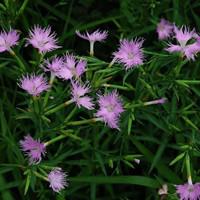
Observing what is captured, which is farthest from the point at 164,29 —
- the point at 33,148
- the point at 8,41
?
the point at 33,148

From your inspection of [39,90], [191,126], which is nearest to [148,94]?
[191,126]

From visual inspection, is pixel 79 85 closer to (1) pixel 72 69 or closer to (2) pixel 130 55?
(1) pixel 72 69

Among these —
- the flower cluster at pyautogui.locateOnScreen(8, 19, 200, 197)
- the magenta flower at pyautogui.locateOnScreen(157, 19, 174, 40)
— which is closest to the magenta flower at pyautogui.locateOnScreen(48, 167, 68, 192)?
the flower cluster at pyautogui.locateOnScreen(8, 19, 200, 197)

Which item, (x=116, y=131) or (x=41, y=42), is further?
(x=116, y=131)

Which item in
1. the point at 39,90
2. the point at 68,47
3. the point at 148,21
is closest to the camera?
the point at 39,90

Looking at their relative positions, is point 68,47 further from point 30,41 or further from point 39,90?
point 39,90

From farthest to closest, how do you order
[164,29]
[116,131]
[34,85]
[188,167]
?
[164,29] < [116,131] < [188,167] < [34,85]

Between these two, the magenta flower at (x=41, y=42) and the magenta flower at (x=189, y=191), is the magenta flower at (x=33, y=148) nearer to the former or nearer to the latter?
the magenta flower at (x=41, y=42)
